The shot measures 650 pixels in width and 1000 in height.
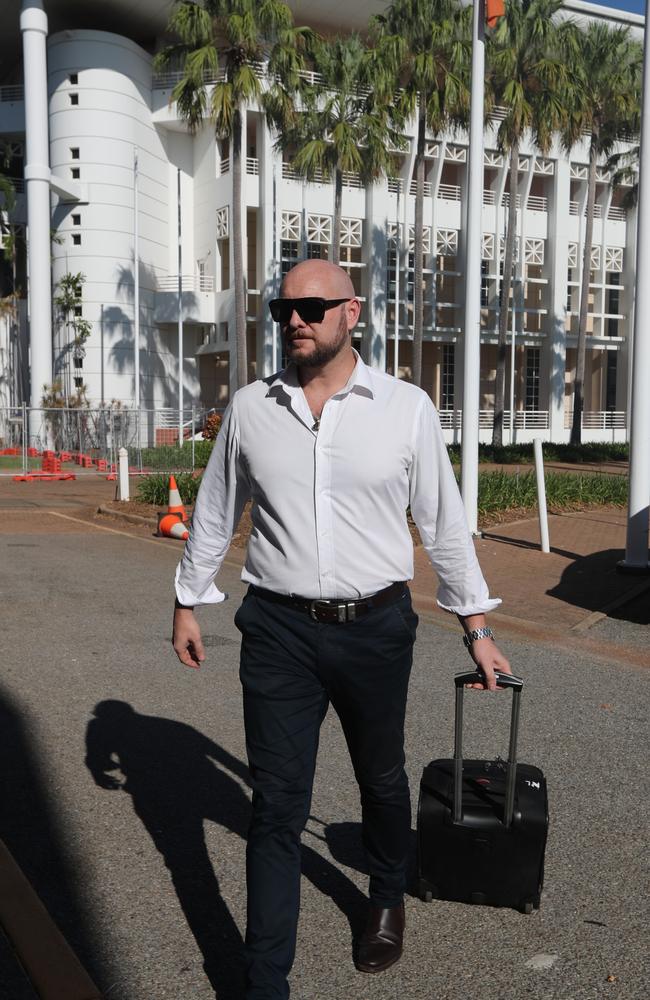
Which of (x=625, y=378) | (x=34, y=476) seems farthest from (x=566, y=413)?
(x=34, y=476)

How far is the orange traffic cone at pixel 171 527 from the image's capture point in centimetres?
1431

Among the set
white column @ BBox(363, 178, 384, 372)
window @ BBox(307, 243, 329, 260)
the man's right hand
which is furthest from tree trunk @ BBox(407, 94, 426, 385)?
the man's right hand

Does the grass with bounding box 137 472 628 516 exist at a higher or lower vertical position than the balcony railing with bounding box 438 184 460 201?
lower

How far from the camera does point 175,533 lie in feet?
47.1

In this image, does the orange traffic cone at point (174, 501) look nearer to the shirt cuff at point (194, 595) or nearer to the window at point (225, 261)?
the shirt cuff at point (194, 595)

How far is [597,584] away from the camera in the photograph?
1036 centimetres

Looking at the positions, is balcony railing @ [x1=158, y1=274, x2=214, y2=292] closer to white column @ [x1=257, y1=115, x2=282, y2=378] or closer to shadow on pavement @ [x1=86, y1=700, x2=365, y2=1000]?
white column @ [x1=257, y1=115, x2=282, y2=378]

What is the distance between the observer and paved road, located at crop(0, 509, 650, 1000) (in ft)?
10.2

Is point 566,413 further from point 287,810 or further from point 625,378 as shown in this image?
point 287,810

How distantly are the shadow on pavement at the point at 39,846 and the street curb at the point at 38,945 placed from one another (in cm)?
5

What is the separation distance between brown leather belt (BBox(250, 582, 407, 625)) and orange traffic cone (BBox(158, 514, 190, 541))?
37.1 ft

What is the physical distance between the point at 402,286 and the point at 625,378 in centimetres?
1350

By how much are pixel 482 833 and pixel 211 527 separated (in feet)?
4.30

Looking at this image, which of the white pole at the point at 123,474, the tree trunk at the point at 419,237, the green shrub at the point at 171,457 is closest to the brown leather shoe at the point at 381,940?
the white pole at the point at 123,474
